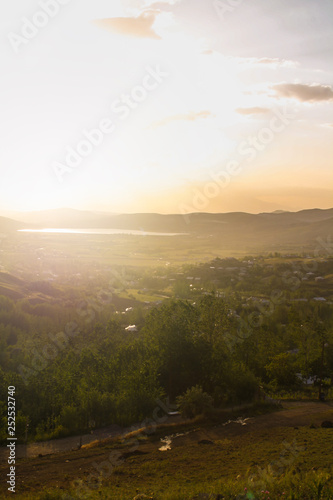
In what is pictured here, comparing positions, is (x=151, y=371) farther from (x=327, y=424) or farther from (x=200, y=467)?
(x=327, y=424)

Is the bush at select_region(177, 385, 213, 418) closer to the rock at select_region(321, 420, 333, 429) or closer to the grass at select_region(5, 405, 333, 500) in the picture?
the grass at select_region(5, 405, 333, 500)

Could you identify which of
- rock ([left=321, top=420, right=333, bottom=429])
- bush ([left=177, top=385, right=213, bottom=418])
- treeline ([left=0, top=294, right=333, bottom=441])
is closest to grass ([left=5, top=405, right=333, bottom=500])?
Result: rock ([left=321, top=420, right=333, bottom=429])

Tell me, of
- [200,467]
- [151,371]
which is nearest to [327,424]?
[200,467]

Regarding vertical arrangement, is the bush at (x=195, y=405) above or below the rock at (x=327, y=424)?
above

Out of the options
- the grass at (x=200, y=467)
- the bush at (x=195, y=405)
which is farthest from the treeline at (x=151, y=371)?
the grass at (x=200, y=467)

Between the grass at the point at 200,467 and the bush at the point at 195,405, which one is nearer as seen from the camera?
the grass at the point at 200,467

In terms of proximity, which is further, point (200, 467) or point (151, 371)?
point (151, 371)

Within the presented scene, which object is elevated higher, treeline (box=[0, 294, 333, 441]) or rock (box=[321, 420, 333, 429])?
treeline (box=[0, 294, 333, 441])

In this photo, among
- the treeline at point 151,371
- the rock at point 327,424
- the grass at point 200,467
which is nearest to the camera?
the grass at point 200,467

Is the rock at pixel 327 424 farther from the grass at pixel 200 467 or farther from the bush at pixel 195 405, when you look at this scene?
the bush at pixel 195 405
